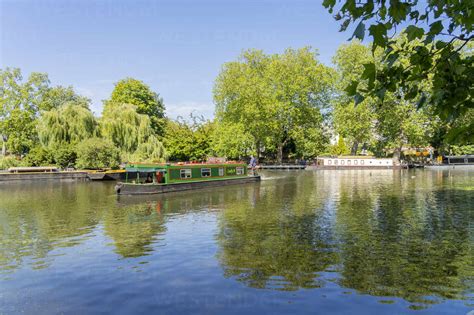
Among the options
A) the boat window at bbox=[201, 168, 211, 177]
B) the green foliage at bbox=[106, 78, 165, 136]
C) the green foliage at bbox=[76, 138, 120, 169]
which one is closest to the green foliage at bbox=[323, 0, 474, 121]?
the boat window at bbox=[201, 168, 211, 177]

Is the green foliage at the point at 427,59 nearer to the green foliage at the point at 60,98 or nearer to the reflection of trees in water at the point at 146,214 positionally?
the reflection of trees in water at the point at 146,214

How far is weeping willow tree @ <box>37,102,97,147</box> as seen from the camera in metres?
50.2

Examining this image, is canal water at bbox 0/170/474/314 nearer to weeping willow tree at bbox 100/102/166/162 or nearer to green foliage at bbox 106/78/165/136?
weeping willow tree at bbox 100/102/166/162

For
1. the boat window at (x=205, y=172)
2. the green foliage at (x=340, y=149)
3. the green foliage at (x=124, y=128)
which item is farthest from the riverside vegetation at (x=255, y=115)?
the boat window at (x=205, y=172)

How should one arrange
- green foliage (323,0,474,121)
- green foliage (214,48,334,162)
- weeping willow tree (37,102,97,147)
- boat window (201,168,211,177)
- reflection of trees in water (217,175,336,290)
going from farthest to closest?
green foliage (214,48,334,162) → weeping willow tree (37,102,97,147) → boat window (201,168,211,177) → reflection of trees in water (217,175,336,290) → green foliage (323,0,474,121)

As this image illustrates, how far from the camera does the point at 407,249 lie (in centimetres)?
1244

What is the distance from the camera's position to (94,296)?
9109 millimetres

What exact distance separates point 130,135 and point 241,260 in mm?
44940

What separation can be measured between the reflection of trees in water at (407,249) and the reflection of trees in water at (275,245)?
92 cm

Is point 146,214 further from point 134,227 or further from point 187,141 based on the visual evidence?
point 187,141

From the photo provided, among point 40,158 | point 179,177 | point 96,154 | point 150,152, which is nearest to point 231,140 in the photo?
point 150,152

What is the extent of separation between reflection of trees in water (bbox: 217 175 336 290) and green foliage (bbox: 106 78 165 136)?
57773 mm

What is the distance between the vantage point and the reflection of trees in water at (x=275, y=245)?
10.2 meters

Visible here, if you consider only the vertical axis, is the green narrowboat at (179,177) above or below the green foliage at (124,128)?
below
